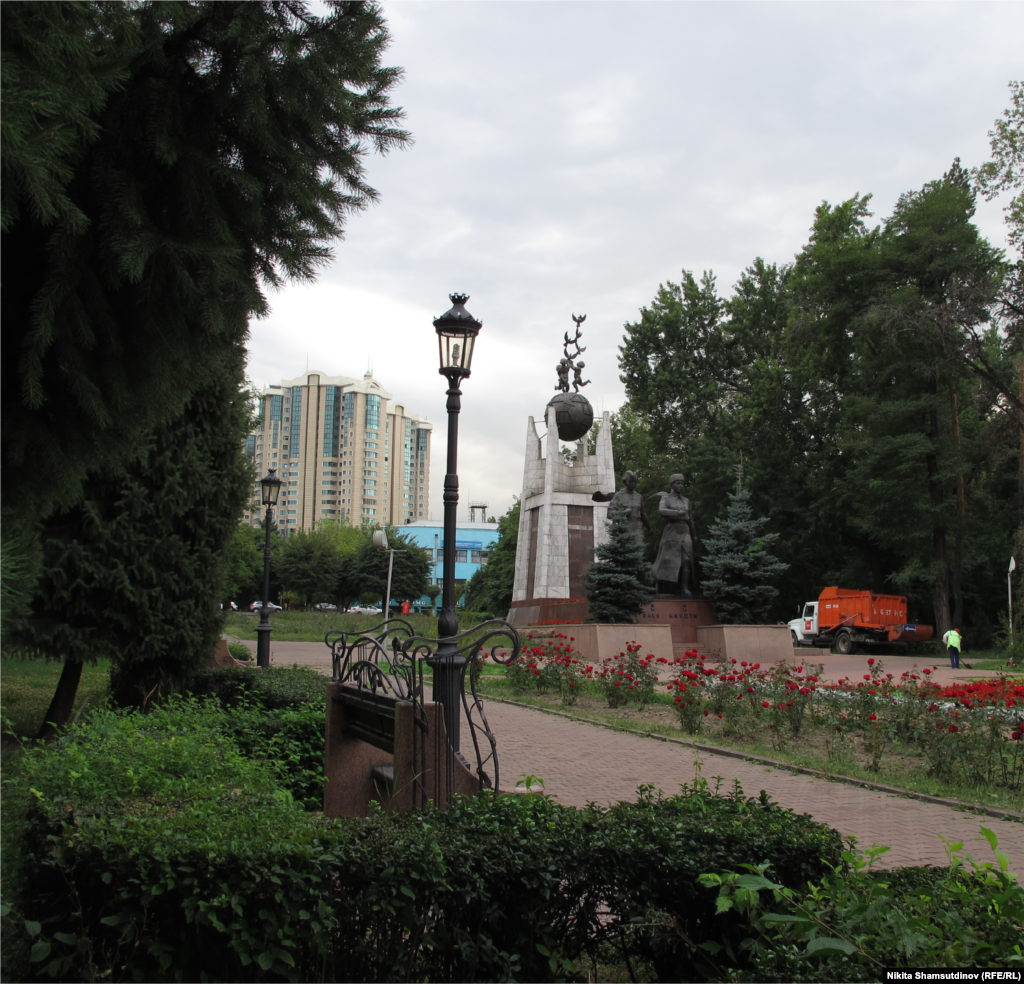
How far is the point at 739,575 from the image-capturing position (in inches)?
906

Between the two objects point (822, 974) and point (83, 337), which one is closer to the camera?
point (822, 974)

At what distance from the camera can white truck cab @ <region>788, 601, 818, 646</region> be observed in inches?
1305

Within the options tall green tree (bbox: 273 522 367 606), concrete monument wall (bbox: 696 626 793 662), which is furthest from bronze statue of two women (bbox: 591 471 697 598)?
tall green tree (bbox: 273 522 367 606)

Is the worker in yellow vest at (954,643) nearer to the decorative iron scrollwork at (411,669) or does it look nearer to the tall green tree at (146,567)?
the tall green tree at (146,567)

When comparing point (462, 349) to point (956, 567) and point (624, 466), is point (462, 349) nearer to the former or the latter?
point (956, 567)

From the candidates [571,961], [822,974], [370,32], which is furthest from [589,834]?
[370,32]

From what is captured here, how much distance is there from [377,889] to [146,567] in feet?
23.4

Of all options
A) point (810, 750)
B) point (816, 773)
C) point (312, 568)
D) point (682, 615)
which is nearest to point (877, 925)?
point (816, 773)

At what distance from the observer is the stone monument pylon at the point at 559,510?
2528 cm

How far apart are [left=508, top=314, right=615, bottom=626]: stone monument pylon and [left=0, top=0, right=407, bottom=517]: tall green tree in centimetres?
2015

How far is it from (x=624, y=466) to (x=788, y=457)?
10188mm

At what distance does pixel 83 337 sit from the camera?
13.8 feet

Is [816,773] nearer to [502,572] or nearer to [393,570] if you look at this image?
[502,572]

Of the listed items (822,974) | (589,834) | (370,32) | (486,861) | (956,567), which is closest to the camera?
(822,974)
